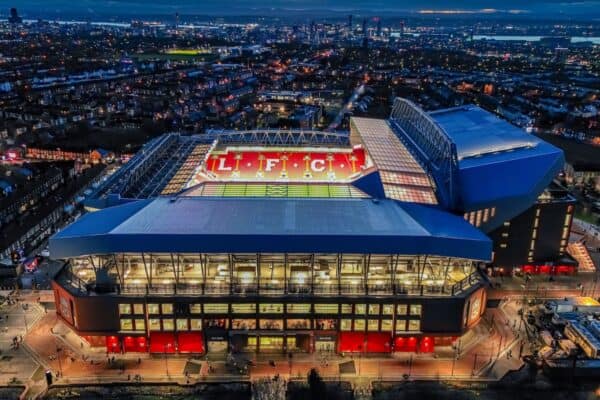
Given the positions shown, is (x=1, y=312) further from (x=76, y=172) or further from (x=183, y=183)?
(x=76, y=172)

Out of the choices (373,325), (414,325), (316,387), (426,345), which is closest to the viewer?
(316,387)

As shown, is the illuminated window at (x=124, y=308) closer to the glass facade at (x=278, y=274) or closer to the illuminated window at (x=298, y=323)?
the glass facade at (x=278, y=274)

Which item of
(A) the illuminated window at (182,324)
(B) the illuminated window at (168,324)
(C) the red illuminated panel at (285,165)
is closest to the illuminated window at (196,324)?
(A) the illuminated window at (182,324)

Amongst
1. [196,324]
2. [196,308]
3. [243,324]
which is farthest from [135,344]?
[243,324]

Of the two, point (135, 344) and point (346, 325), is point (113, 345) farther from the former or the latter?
point (346, 325)

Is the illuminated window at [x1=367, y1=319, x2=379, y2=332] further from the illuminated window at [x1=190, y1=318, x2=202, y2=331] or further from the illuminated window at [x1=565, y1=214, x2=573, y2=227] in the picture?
the illuminated window at [x1=565, y1=214, x2=573, y2=227]

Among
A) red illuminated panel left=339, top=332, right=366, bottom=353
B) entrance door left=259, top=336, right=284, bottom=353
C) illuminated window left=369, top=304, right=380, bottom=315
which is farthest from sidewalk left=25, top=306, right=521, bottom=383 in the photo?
illuminated window left=369, top=304, right=380, bottom=315

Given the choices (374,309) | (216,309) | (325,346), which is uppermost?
(374,309)
